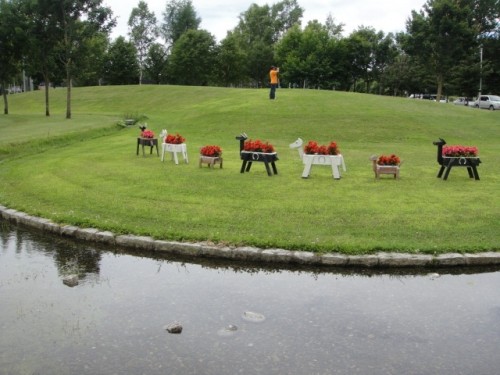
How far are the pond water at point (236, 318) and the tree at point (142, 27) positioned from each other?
89777 mm

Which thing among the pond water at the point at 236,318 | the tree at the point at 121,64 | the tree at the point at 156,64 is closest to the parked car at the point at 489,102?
the pond water at the point at 236,318

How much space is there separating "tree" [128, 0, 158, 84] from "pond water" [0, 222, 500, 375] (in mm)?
89777

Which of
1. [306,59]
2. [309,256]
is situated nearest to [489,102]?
[306,59]

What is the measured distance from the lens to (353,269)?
7625 mm

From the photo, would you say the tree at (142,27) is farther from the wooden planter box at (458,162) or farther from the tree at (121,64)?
the wooden planter box at (458,162)

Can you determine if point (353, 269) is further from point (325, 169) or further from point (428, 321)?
point (325, 169)

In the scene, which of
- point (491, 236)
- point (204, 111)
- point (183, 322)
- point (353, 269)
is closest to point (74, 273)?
point (183, 322)

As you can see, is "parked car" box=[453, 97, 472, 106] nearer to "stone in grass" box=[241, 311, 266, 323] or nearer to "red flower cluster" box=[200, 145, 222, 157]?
"red flower cluster" box=[200, 145, 222, 157]

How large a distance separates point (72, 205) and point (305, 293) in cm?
624

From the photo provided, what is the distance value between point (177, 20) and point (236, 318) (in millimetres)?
94585

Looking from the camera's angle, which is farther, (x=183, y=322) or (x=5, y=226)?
(x=5, y=226)

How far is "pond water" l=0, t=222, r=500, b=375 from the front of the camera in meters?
4.94

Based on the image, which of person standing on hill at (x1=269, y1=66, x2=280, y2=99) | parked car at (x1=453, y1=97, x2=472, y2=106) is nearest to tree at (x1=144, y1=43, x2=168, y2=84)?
parked car at (x1=453, y1=97, x2=472, y2=106)

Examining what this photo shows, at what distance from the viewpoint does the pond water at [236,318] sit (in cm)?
494
